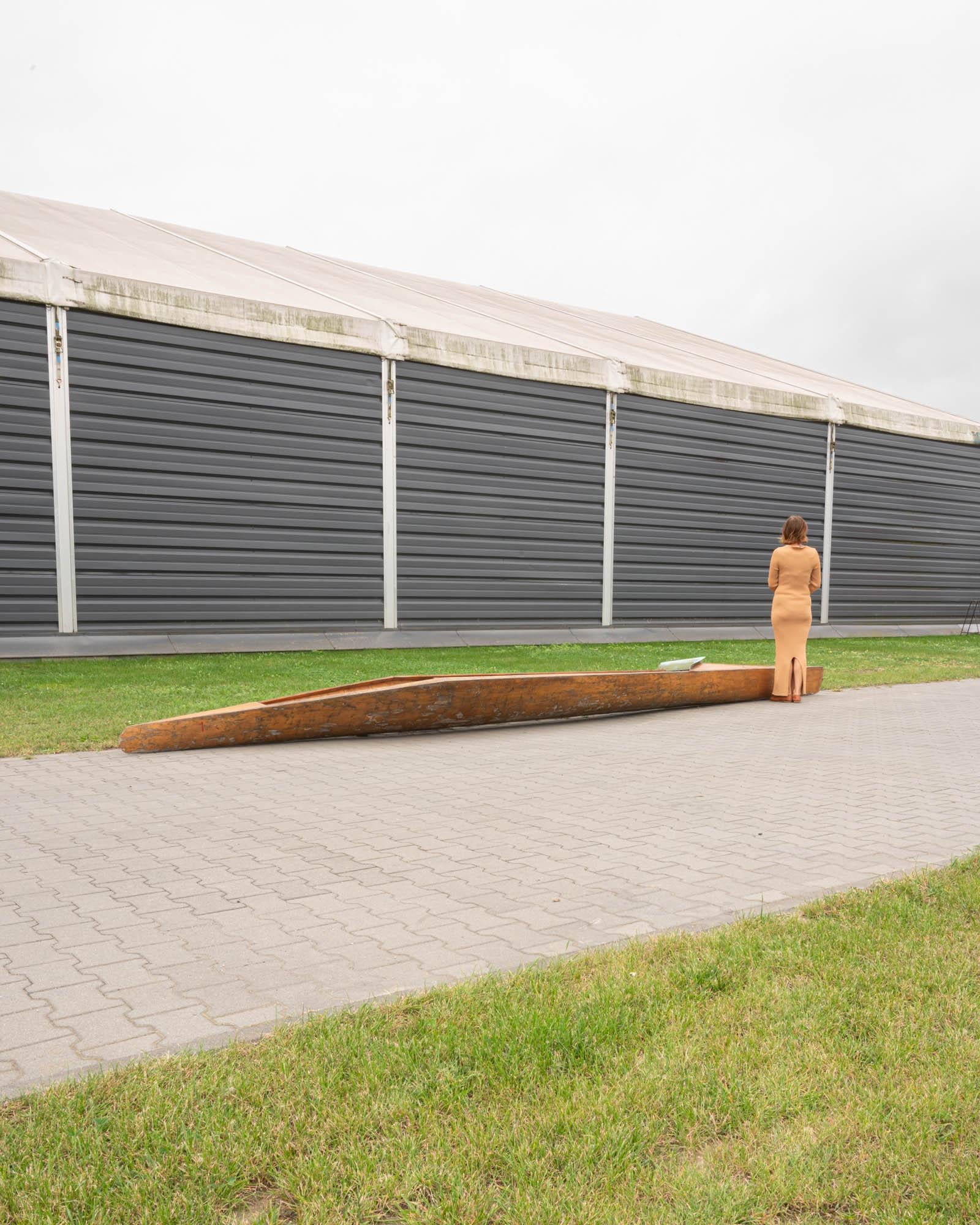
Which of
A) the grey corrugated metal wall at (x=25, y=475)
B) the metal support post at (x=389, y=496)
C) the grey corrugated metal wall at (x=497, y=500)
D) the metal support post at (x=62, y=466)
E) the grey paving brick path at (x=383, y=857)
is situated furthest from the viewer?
the grey corrugated metal wall at (x=497, y=500)

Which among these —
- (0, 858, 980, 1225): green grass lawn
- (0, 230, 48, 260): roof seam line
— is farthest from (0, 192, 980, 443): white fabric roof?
(0, 858, 980, 1225): green grass lawn

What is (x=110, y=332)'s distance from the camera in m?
12.5

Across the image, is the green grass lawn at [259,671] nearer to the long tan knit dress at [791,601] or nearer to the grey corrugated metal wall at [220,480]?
the grey corrugated metal wall at [220,480]

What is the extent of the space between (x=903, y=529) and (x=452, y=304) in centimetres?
1090

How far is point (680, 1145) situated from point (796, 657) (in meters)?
8.44

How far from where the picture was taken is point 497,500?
52.0ft

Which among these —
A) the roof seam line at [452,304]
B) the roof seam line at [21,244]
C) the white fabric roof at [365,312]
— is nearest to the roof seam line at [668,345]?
the white fabric roof at [365,312]

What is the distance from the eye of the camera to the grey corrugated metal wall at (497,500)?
15.0 metres

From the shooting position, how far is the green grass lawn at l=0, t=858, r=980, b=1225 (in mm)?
2074

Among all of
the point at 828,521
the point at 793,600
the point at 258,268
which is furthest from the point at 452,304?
the point at 793,600

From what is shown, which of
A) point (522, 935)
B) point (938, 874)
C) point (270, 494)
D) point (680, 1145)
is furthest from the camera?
point (270, 494)

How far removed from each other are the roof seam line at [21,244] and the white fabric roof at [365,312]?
3 cm

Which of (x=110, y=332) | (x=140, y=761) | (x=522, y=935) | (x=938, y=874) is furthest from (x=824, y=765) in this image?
(x=110, y=332)

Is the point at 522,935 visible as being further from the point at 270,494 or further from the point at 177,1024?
the point at 270,494
